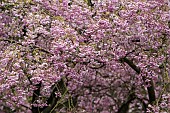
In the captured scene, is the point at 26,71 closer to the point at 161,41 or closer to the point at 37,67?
the point at 37,67

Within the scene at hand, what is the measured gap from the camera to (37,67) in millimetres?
7930

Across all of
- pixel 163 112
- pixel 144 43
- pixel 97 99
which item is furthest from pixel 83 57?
pixel 97 99

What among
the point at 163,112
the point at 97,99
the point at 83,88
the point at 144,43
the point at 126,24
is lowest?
the point at 97,99

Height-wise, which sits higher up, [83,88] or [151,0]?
[151,0]

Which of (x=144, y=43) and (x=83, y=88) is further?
(x=83, y=88)

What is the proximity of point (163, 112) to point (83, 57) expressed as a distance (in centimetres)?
227

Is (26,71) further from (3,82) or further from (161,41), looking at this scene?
(161,41)

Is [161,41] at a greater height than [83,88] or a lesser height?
greater

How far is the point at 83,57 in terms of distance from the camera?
8406 mm

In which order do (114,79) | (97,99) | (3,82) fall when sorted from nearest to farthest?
(3,82) < (114,79) < (97,99)

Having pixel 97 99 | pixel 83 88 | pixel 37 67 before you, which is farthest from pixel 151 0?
pixel 97 99

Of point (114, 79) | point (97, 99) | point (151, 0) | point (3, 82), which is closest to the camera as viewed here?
point (3, 82)

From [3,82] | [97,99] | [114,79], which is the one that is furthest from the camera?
[97,99]

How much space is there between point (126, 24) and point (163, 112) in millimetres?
2199
